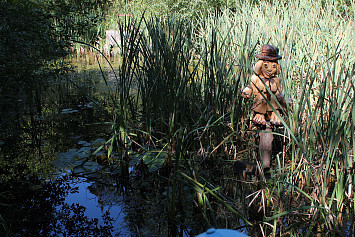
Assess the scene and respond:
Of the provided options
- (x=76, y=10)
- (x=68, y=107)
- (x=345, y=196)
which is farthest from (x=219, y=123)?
(x=68, y=107)

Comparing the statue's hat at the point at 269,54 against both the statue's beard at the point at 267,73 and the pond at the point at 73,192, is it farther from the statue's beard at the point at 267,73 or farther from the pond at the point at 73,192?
the pond at the point at 73,192

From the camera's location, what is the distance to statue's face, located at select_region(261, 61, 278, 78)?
2.67 metres

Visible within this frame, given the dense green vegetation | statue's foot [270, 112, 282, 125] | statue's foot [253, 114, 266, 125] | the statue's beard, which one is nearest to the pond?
the dense green vegetation

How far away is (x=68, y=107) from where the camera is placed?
5102 millimetres

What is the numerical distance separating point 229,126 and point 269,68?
727 mm

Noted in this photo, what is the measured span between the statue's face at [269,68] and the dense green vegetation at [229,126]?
0.07 meters

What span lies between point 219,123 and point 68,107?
295 centimetres

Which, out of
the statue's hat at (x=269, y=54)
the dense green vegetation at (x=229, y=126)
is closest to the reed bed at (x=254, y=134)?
the dense green vegetation at (x=229, y=126)

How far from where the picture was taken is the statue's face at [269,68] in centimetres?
267

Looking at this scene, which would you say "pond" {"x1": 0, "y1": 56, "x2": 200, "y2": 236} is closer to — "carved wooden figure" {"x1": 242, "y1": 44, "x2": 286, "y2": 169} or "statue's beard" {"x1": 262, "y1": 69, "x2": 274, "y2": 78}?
"carved wooden figure" {"x1": 242, "y1": 44, "x2": 286, "y2": 169}

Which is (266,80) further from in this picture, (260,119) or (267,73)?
(260,119)

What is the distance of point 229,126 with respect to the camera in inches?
126

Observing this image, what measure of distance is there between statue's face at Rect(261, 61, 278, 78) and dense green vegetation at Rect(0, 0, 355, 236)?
7 centimetres

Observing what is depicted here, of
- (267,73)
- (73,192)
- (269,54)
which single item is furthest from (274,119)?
(73,192)
